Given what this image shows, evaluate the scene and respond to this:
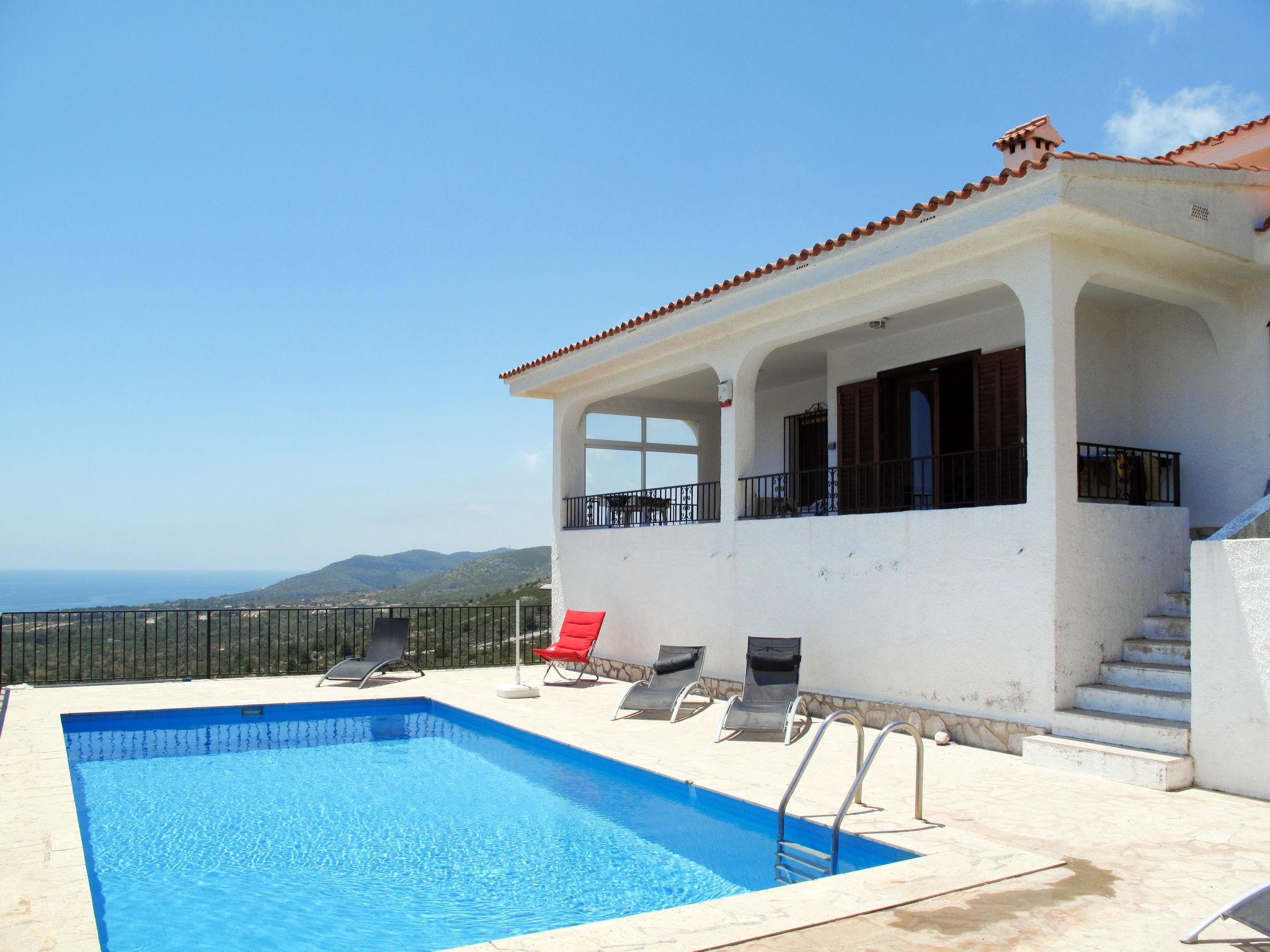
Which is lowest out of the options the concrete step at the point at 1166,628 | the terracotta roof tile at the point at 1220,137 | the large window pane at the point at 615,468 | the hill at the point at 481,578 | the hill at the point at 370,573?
the hill at the point at 370,573

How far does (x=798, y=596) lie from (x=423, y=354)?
21.4 meters

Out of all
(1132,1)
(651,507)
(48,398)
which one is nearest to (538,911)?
(651,507)

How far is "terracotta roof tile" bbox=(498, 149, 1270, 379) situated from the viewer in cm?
729

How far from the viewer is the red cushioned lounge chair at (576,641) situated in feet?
43.0

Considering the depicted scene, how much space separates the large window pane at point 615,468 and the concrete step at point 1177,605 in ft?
29.0

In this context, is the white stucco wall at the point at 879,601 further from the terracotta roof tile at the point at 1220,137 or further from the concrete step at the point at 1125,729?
the terracotta roof tile at the point at 1220,137

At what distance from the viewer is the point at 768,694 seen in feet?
30.9

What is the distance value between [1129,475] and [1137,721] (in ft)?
10.4

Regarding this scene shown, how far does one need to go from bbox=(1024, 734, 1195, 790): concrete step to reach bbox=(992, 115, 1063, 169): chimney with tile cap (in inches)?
280

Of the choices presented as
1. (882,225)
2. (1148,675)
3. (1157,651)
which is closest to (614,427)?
(882,225)

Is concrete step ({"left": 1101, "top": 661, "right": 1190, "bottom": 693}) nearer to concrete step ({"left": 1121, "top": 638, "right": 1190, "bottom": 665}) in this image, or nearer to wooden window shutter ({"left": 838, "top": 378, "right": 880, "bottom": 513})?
concrete step ({"left": 1121, "top": 638, "right": 1190, "bottom": 665})

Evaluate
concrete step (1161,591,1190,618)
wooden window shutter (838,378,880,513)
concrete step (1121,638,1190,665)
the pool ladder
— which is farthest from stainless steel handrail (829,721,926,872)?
wooden window shutter (838,378,880,513)

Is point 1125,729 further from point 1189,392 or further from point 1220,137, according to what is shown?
point 1220,137

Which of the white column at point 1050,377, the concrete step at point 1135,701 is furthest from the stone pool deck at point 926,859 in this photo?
the white column at point 1050,377
